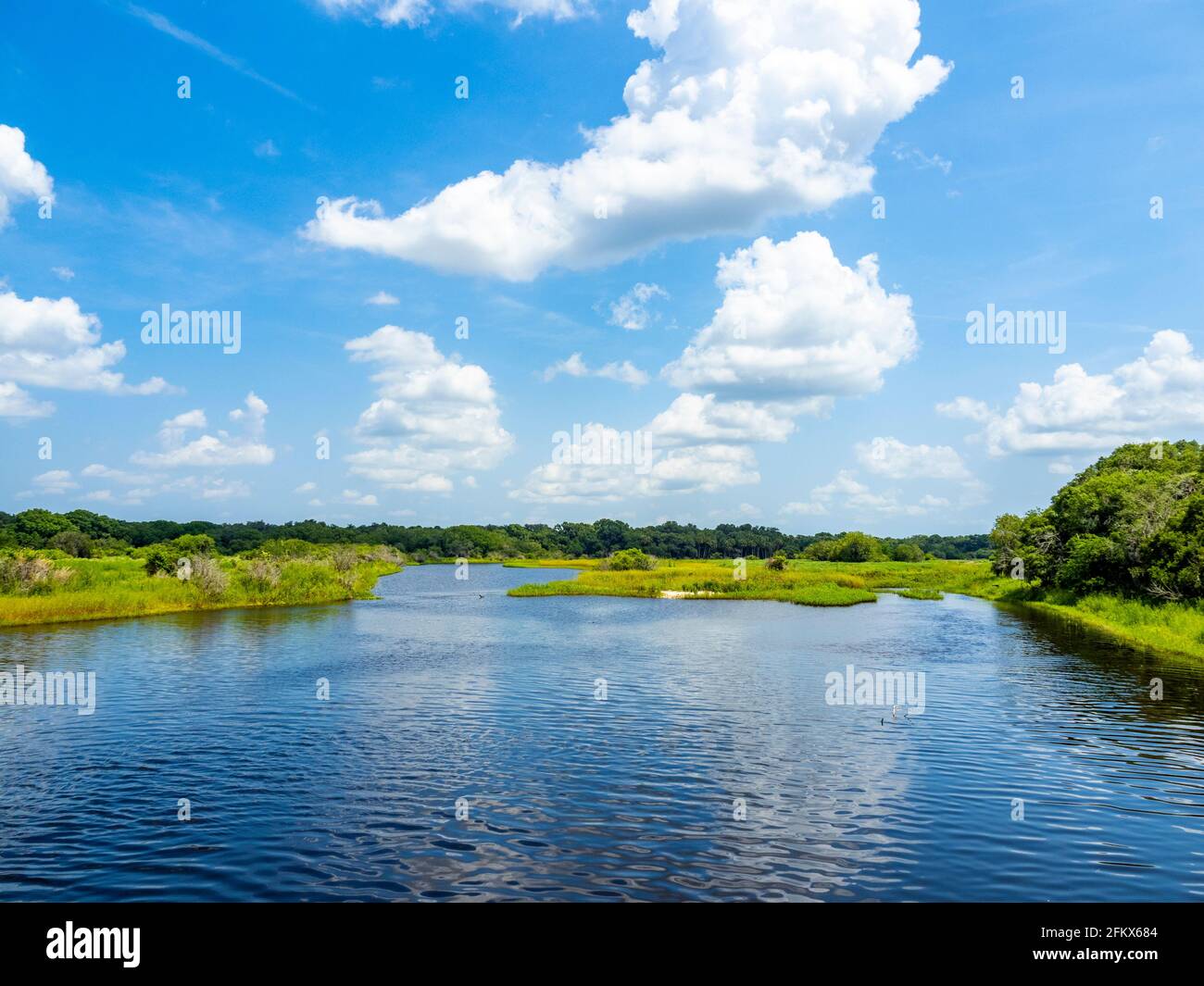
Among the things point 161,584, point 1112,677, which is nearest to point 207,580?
point 161,584

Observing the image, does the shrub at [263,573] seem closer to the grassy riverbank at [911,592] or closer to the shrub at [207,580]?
the shrub at [207,580]

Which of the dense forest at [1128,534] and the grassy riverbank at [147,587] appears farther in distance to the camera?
the grassy riverbank at [147,587]

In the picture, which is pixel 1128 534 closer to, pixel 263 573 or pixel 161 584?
pixel 263 573

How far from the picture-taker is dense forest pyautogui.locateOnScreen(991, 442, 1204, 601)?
52688mm

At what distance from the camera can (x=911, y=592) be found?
108812mm

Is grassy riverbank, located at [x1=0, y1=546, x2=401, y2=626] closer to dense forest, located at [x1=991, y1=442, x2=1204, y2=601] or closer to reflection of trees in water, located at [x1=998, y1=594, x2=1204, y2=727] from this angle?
reflection of trees in water, located at [x1=998, y1=594, x2=1204, y2=727]

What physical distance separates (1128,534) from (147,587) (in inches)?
3483

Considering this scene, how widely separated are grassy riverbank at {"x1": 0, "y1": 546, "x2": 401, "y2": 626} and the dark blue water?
17.8 m

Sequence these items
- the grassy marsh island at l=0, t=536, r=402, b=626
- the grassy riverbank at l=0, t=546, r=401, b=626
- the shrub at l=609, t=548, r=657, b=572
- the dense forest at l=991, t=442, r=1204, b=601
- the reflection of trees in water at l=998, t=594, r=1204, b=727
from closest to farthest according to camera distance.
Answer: the reflection of trees in water at l=998, t=594, r=1204, b=727 < the dense forest at l=991, t=442, r=1204, b=601 < the grassy riverbank at l=0, t=546, r=401, b=626 < the grassy marsh island at l=0, t=536, r=402, b=626 < the shrub at l=609, t=548, r=657, b=572

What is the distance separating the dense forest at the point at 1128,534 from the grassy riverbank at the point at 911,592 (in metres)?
1.94

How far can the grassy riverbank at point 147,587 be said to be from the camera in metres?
62.7

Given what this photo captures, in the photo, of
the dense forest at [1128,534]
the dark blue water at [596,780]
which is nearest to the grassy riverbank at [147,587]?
the dark blue water at [596,780]

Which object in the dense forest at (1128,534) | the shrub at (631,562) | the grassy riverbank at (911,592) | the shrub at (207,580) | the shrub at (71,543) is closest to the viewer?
the grassy riverbank at (911,592)

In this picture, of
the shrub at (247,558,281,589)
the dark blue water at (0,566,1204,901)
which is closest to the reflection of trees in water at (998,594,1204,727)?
→ the dark blue water at (0,566,1204,901)
